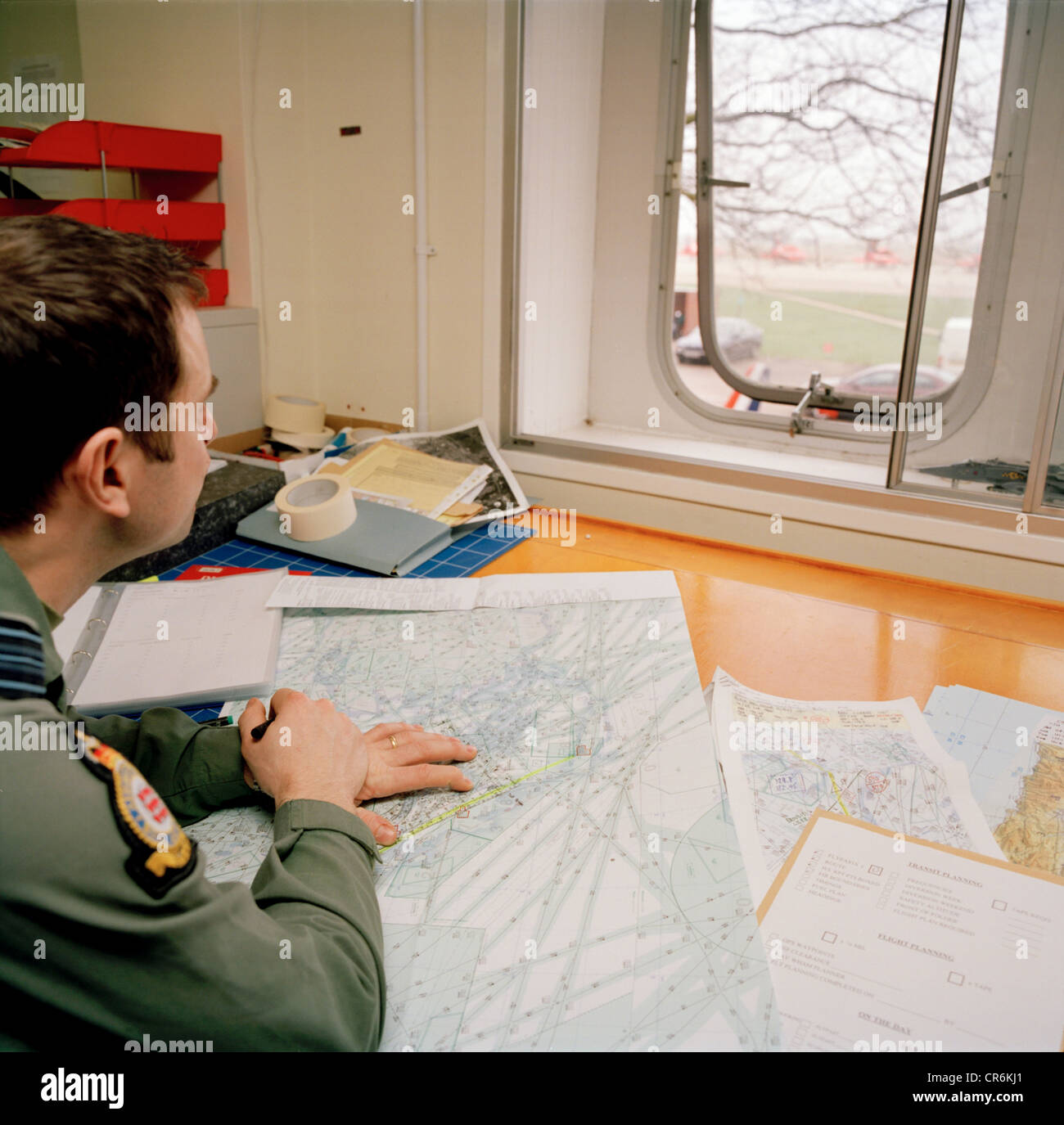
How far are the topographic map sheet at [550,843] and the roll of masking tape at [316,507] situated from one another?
0.26 m

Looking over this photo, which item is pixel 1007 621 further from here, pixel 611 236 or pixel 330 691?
pixel 611 236

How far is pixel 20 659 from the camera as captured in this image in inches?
23.8

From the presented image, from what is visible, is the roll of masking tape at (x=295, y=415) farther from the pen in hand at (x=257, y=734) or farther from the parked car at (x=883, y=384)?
the pen in hand at (x=257, y=734)

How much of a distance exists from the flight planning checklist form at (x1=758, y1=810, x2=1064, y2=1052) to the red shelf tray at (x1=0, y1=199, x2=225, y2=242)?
1614 millimetres

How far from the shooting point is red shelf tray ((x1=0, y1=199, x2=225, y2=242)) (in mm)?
1754

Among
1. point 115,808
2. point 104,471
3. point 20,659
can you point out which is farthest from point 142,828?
point 104,471

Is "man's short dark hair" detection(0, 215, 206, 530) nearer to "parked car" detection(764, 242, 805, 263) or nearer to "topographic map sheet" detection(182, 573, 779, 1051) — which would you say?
"topographic map sheet" detection(182, 573, 779, 1051)

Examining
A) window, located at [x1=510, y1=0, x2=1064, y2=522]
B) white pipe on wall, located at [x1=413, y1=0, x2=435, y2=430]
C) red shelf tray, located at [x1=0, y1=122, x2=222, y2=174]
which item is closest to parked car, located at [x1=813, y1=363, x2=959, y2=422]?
window, located at [x1=510, y1=0, x2=1064, y2=522]

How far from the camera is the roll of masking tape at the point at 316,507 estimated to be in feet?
4.98

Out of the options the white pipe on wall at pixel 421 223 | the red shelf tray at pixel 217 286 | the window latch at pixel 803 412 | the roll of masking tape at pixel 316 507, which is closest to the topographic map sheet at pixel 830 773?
the roll of masking tape at pixel 316 507

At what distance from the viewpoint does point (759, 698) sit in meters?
1.10

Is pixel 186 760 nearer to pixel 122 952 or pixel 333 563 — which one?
pixel 122 952

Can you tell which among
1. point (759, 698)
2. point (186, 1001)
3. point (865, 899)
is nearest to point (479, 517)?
point (759, 698)

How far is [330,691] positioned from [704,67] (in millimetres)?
1674
